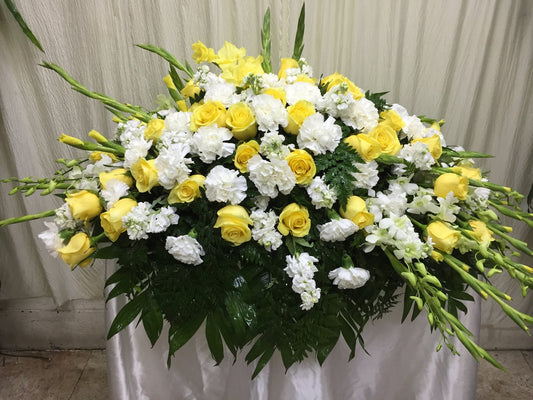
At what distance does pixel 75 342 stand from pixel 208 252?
1.23 meters

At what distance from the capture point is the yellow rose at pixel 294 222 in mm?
719

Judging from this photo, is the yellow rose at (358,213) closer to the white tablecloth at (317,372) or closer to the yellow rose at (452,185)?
the yellow rose at (452,185)

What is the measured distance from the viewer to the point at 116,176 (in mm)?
780

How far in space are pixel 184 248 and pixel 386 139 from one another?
16.6 inches

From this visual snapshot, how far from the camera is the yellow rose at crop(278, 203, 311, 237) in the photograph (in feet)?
2.36

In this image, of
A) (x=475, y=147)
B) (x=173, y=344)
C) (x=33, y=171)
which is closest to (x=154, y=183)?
(x=173, y=344)

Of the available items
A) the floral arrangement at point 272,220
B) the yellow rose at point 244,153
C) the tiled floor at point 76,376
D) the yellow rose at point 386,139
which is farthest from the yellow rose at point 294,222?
the tiled floor at point 76,376

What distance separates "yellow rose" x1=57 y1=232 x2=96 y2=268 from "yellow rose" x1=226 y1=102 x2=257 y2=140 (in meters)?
0.33

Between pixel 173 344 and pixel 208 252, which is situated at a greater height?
pixel 208 252

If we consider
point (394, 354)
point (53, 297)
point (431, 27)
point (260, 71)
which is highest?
point (431, 27)

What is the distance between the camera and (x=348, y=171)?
2.43 feet

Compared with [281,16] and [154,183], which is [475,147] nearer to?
[281,16]

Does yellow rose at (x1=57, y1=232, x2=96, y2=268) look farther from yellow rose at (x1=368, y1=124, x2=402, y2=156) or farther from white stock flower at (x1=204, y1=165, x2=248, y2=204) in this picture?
yellow rose at (x1=368, y1=124, x2=402, y2=156)

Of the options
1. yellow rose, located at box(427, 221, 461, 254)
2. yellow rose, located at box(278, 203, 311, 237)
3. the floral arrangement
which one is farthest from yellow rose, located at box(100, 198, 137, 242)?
yellow rose, located at box(427, 221, 461, 254)
